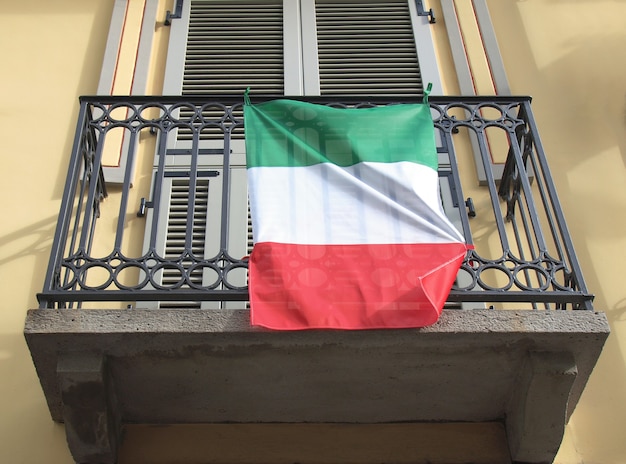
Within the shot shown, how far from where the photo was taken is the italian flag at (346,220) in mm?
4660

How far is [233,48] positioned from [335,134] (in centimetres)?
240

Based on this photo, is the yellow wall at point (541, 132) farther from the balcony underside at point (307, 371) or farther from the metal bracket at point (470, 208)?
the metal bracket at point (470, 208)

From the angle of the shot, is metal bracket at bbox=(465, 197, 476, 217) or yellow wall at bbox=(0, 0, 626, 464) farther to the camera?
metal bracket at bbox=(465, 197, 476, 217)

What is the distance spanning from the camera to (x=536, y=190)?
6414 mm

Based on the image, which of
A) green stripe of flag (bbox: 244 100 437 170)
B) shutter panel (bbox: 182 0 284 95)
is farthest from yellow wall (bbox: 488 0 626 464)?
shutter panel (bbox: 182 0 284 95)

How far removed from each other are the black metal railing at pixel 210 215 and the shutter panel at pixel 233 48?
36cm

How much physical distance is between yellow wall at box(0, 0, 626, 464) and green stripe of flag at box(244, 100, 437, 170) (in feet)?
4.41

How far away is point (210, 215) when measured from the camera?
6.11m

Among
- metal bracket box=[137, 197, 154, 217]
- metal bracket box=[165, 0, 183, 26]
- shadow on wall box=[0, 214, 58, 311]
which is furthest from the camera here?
metal bracket box=[165, 0, 183, 26]

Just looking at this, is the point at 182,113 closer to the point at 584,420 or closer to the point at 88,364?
the point at 88,364

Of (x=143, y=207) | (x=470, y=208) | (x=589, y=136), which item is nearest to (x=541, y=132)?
(x=589, y=136)

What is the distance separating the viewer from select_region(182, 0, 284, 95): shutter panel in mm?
7203

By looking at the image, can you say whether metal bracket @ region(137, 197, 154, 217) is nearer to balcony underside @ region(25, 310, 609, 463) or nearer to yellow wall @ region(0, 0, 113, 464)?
yellow wall @ region(0, 0, 113, 464)

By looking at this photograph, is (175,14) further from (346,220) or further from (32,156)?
(346,220)
